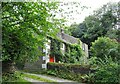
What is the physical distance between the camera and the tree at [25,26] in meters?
9.06

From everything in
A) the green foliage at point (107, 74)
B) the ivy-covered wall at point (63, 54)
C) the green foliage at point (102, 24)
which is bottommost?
the green foliage at point (107, 74)

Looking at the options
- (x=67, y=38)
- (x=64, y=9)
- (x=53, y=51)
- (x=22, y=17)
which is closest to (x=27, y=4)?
(x=22, y=17)

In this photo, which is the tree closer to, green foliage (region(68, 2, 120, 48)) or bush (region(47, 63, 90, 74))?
green foliage (region(68, 2, 120, 48))

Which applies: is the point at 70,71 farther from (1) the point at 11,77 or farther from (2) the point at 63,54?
(1) the point at 11,77

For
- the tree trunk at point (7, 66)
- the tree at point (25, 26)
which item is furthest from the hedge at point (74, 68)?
the tree at point (25, 26)

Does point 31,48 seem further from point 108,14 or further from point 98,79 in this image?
point 108,14

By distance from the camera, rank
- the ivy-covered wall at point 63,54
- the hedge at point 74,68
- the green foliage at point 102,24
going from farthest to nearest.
Result: the ivy-covered wall at point 63,54 → the green foliage at point 102,24 → the hedge at point 74,68

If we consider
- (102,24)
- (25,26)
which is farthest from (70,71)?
(102,24)

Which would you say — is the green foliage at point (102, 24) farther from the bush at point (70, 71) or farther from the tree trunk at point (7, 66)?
the tree trunk at point (7, 66)

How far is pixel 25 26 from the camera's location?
921 cm

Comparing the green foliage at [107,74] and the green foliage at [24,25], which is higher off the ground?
the green foliage at [24,25]

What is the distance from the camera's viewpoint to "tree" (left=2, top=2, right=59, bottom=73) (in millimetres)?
9062

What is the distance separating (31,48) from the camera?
10.3m

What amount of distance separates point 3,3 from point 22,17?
88cm
